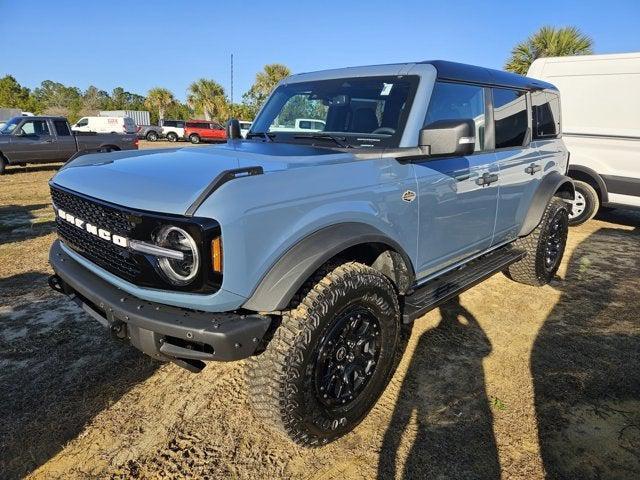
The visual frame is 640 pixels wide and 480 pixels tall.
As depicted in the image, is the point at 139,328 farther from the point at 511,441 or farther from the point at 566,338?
the point at 566,338

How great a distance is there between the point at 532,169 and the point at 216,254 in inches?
134

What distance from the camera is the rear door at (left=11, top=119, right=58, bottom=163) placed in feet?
42.9

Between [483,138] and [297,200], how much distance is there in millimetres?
2149

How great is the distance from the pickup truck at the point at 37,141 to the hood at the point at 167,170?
11.6 metres

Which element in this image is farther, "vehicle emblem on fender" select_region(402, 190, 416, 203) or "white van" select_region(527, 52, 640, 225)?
"white van" select_region(527, 52, 640, 225)

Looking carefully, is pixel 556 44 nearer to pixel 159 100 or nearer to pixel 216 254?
pixel 216 254

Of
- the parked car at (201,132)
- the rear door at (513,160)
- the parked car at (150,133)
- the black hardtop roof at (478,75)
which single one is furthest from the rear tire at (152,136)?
the rear door at (513,160)

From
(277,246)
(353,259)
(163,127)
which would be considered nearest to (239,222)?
(277,246)

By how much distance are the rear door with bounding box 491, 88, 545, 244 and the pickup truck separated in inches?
468

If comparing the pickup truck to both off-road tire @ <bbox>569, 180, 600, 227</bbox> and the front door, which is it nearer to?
off-road tire @ <bbox>569, 180, 600, 227</bbox>

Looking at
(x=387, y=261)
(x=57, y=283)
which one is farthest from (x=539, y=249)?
(x=57, y=283)

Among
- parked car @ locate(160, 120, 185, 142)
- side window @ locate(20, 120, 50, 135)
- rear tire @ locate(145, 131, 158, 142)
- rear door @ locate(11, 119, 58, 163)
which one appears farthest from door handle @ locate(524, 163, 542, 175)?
rear tire @ locate(145, 131, 158, 142)

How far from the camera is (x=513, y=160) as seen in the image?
379 cm

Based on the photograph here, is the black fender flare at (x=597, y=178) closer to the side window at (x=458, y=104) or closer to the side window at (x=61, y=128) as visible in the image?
the side window at (x=458, y=104)
